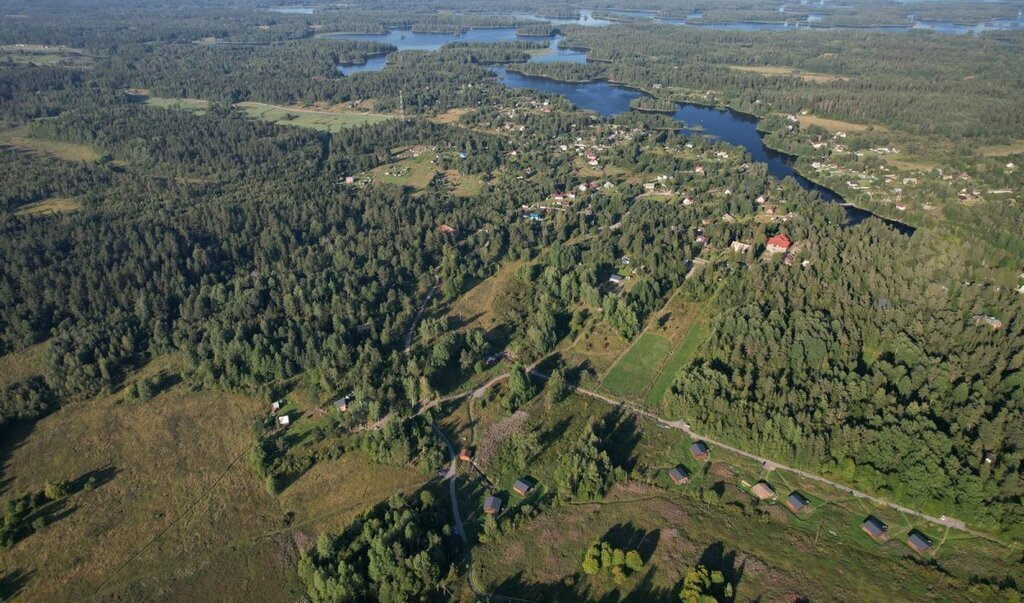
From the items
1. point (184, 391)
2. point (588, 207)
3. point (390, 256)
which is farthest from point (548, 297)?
point (184, 391)

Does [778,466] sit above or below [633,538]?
above

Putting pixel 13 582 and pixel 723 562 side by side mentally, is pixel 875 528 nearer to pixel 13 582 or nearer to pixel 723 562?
pixel 723 562

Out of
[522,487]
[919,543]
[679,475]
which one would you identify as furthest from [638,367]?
[919,543]

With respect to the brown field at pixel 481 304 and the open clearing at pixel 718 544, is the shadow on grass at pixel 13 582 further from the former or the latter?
the brown field at pixel 481 304

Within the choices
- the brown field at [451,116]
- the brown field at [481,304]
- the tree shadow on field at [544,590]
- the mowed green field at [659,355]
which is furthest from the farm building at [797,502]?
the brown field at [451,116]

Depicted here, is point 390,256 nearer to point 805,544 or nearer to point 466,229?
point 466,229

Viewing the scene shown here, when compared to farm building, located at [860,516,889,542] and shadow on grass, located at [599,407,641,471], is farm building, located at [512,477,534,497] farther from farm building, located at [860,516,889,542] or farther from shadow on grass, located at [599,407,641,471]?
farm building, located at [860,516,889,542]

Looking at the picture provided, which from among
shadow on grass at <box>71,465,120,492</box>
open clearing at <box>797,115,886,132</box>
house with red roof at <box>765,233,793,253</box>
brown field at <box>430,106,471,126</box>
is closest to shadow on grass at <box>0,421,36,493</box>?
shadow on grass at <box>71,465,120,492</box>
